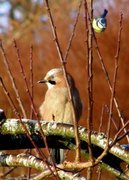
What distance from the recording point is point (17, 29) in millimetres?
15000

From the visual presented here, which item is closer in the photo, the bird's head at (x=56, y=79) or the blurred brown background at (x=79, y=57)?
the bird's head at (x=56, y=79)

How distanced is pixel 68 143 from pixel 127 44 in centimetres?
812

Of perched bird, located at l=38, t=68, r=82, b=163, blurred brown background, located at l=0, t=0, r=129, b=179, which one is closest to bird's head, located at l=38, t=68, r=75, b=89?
perched bird, located at l=38, t=68, r=82, b=163

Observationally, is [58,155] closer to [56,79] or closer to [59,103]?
[59,103]

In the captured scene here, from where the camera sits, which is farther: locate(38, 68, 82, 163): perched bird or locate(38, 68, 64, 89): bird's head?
locate(38, 68, 64, 89): bird's head

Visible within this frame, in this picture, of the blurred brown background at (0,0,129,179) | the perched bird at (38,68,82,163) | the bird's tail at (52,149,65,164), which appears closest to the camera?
the bird's tail at (52,149,65,164)

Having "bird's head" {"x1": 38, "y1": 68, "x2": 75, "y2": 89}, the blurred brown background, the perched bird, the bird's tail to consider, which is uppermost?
the blurred brown background

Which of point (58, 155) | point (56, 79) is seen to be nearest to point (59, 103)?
point (56, 79)

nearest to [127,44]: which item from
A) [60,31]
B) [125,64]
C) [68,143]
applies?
[125,64]

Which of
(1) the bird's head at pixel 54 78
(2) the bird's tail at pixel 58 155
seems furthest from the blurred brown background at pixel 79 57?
(2) the bird's tail at pixel 58 155

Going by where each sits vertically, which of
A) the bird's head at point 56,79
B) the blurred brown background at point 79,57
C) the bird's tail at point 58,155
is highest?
the blurred brown background at point 79,57

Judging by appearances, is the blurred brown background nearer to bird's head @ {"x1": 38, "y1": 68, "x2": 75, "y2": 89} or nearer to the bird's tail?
bird's head @ {"x1": 38, "y1": 68, "x2": 75, "y2": 89}

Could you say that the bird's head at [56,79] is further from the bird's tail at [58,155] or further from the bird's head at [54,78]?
the bird's tail at [58,155]

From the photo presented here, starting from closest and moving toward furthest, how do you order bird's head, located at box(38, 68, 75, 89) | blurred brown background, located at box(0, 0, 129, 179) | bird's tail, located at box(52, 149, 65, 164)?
bird's tail, located at box(52, 149, 65, 164), bird's head, located at box(38, 68, 75, 89), blurred brown background, located at box(0, 0, 129, 179)
